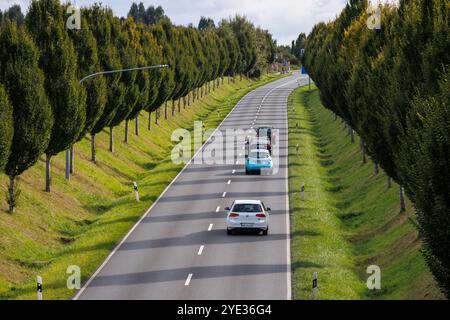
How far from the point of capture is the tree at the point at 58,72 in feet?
148

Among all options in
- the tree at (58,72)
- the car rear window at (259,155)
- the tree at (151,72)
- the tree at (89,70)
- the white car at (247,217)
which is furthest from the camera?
the tree at (151,72)

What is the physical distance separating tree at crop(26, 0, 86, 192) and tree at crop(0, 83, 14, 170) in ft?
29.1

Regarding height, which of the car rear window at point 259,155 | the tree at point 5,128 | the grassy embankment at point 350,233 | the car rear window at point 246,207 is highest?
the tree at point 5,128

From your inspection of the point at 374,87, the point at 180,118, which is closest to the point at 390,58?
the point at 374,87

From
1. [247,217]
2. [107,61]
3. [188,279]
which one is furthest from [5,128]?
[107,61]

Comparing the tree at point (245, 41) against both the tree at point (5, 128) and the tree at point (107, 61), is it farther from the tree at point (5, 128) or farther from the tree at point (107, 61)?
the tree at point (5, 128)

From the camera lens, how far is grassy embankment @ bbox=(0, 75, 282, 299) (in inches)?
1346

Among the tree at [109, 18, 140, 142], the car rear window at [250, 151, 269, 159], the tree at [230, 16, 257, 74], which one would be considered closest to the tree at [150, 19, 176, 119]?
the tree at [109, 18, 140, 142]

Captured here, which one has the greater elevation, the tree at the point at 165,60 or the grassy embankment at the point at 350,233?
the tree at the point at 165,60

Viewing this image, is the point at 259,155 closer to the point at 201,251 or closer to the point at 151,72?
the point at 151,72

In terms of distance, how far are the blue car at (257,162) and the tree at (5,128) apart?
84.1 ft

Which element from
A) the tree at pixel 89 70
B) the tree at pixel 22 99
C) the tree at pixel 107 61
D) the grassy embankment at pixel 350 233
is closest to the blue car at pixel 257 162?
the grassy embankment at pixel 350 233

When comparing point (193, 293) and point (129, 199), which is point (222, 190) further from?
point (193, 293)

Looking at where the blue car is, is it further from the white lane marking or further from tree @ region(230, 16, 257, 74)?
tree @ region(230, 16, 257, 74)
